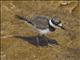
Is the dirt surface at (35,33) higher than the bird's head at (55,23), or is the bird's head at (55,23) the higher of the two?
the bird's head at (55,23)

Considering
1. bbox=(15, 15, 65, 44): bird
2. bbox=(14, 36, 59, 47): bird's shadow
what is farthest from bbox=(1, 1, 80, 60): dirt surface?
bbox=(15, 15, 65, 44): bird

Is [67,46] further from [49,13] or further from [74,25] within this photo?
[49,13]

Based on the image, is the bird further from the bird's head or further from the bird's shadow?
the bird's shadow

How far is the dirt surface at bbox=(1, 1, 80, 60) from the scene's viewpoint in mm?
7605

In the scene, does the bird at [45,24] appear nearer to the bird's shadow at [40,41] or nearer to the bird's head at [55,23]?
the bird's head at [55,23]

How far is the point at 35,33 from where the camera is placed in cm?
834

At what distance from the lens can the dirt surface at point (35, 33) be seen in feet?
25.0

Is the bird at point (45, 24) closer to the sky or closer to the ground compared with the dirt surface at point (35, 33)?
closer to the sky

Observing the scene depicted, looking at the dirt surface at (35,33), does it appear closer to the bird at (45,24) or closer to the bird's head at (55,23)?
the bird at (45,24)

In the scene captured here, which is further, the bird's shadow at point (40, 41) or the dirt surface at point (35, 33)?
the bird's shadow at point (40, 41)

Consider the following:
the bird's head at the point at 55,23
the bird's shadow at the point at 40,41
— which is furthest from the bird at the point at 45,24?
the bird's shadow at the point at 40,41

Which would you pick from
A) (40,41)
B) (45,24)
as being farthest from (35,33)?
(45,24)

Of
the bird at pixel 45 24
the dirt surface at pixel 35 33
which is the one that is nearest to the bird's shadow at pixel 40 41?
the dirt surface at pixel 35 33

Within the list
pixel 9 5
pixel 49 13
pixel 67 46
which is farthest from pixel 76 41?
pixel 9 5
